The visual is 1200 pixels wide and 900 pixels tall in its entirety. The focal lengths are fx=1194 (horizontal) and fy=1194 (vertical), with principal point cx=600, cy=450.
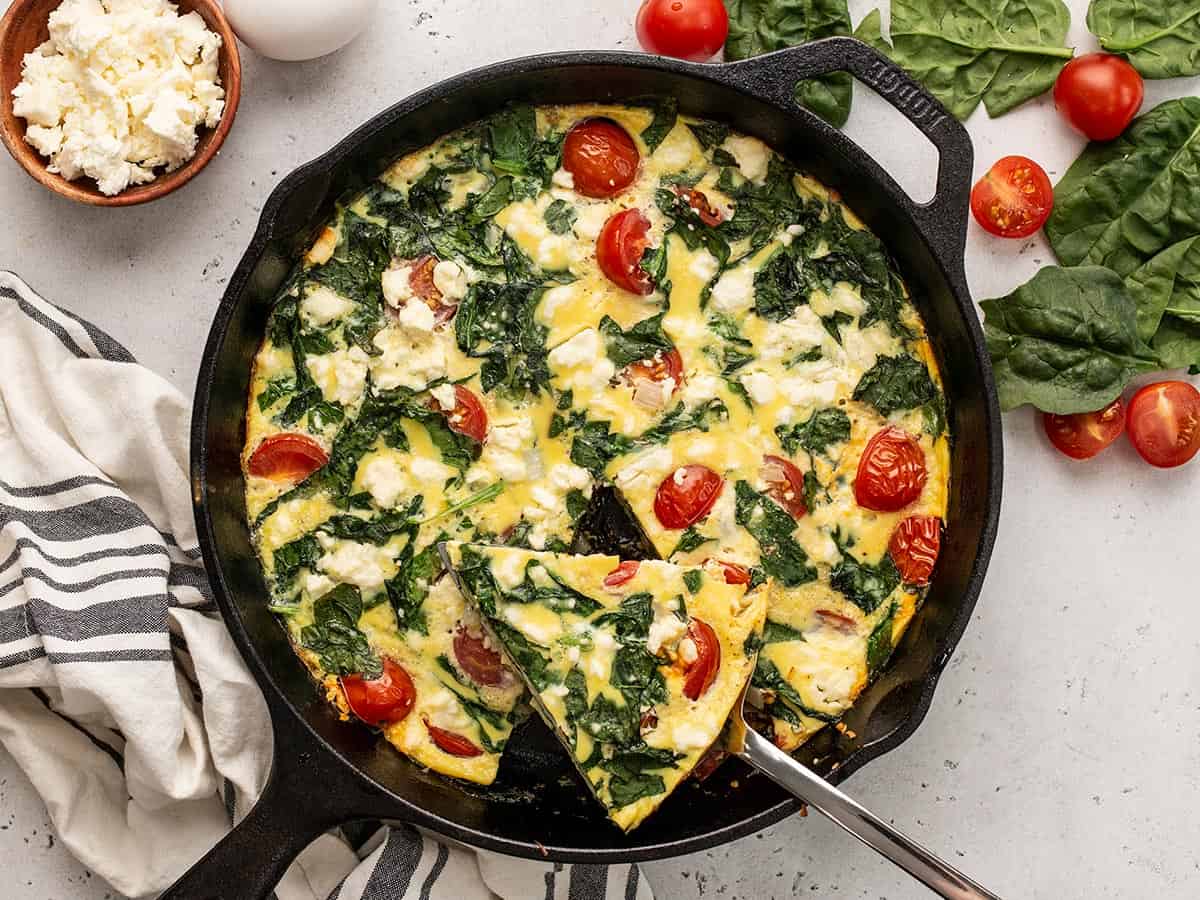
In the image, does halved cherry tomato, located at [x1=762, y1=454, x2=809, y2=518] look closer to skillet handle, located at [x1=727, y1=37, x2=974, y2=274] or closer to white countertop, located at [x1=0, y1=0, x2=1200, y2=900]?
skillet handle, located at [x1=727, y1=37, x2=974, y2=274]

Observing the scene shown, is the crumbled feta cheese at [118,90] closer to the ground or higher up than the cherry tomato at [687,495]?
higher up

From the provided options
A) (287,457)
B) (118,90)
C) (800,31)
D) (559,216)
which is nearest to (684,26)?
(800,31)

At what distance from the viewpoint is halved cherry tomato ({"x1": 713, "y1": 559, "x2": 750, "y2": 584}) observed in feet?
12.6

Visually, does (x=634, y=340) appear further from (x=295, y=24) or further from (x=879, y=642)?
(x=295, y=24)

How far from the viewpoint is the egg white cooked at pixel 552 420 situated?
12.7 ft

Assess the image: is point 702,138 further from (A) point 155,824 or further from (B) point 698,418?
(A) point 155,824

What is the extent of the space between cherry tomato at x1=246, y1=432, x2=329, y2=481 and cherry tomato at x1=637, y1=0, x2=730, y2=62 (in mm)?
1787

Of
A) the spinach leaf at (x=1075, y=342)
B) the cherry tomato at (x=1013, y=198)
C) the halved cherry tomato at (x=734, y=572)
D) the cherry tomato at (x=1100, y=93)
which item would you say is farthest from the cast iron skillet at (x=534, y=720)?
the cherry tomato at (x=1100, y=93)

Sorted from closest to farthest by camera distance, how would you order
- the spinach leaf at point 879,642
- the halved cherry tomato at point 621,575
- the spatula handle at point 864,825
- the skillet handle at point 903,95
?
the spatula handle at point 864,825
the skillet handle at point 903,95
the halved cherry tomato at point 621,575
the spinach leaf at point 879,642

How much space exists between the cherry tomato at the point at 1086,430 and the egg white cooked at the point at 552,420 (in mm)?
592

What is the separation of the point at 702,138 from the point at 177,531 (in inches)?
87.6

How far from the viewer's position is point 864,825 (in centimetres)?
347

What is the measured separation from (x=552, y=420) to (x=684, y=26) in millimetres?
1410

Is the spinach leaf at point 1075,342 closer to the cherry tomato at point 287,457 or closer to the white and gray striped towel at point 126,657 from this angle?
the white and gray striped towel at point 126,657
